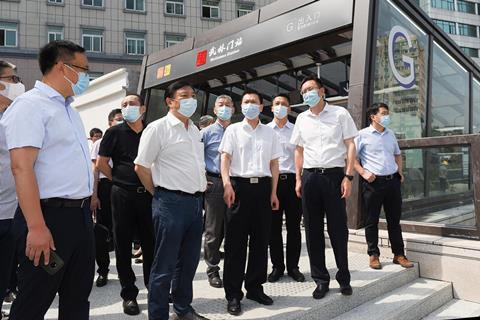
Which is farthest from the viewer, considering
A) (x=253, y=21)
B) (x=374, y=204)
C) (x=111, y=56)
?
(x=111, y=56)

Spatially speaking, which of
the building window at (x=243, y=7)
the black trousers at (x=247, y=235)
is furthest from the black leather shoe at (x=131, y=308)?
the building window at (x=243, y=7)

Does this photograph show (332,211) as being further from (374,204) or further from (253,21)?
(253,21)

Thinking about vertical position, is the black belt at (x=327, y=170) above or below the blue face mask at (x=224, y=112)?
below

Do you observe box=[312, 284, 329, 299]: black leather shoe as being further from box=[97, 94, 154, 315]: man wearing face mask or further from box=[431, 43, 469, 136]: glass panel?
box=[431, 43, 469, 136]: glass panel

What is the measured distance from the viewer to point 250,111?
11.2 feet

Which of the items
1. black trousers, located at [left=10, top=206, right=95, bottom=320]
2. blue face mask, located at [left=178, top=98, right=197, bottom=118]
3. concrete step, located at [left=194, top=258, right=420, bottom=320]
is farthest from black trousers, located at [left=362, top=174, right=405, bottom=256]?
black trousers, located at [left=10, top=206, right=95, bottom=320]

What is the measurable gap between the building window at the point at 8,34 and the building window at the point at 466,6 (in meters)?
43.3

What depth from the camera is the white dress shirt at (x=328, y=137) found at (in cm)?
340

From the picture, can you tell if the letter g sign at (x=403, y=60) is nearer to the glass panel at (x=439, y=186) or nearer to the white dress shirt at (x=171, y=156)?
the glass panel at (x=439, y=186)

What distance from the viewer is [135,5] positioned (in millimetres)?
22766

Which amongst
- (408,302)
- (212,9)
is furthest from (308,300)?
(212,9)

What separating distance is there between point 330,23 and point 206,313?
14.3 feet

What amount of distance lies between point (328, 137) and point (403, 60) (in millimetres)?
3639

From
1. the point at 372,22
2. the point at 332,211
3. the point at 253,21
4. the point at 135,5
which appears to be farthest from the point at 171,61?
the point at 135,5
